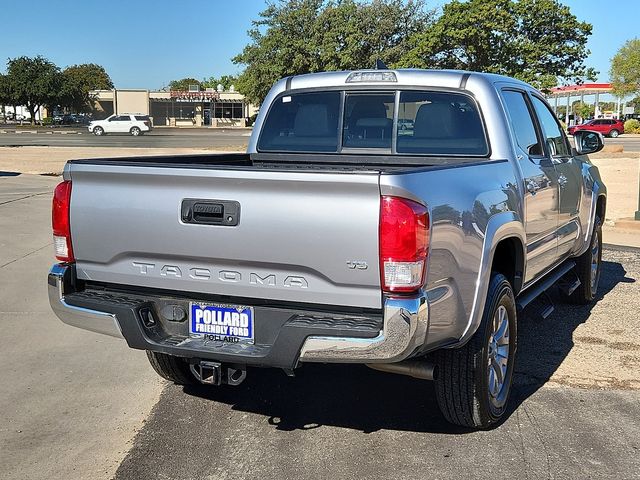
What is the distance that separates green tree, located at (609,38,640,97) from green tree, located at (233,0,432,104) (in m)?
38.2

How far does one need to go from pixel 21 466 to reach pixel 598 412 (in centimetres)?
336

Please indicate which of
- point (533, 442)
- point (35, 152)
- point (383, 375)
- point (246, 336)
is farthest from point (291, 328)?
point (35, 152)

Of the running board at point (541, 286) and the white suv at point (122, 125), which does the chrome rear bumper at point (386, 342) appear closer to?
the running board at point (541, 286)

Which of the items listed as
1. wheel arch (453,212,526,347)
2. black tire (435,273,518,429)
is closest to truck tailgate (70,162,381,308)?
wheel arch (453,212,526,347)

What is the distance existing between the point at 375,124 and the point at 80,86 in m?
93.8

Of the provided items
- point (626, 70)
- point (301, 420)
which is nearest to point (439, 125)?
point (301, 420)

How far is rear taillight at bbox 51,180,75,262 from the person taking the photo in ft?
13.5

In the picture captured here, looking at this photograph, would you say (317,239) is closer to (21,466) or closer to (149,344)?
(149,344)

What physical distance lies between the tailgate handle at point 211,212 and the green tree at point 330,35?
4226 cm

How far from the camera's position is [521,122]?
547 cm

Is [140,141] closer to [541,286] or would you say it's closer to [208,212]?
[541,286]

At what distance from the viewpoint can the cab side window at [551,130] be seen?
5.96m

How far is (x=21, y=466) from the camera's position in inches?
157

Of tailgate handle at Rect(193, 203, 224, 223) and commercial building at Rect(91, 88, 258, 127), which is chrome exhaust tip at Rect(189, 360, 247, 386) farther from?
commercial building at Rect(91, 88, 258, 127)
